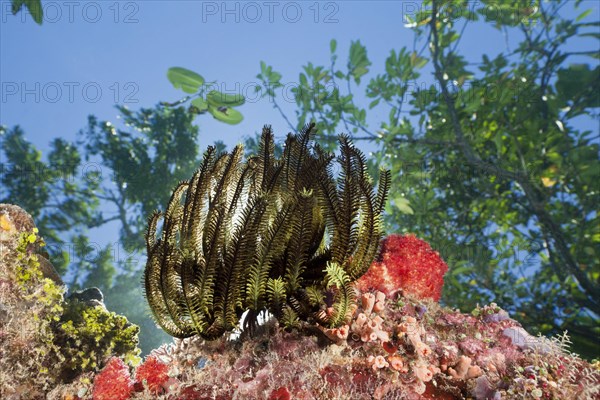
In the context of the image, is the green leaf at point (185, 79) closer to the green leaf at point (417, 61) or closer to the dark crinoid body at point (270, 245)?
the dark crinoid body at point (270, 245)

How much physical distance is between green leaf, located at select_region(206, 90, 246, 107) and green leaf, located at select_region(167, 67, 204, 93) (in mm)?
113

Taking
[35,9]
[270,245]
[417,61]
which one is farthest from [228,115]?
[417,61]

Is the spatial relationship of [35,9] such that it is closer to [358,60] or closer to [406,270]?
[406,270]

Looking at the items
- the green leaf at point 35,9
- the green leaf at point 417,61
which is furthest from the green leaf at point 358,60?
the green leaf at point 35,9

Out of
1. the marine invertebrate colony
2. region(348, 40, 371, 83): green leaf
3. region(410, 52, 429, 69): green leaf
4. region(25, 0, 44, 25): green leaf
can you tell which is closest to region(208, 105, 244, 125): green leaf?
region(25, 0, 44, 25): green leaf

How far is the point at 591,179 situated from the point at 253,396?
6475 millimetres

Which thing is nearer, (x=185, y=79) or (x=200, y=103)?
(x=185, y=79)

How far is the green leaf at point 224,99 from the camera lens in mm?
3090

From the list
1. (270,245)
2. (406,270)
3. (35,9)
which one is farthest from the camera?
(406,270)

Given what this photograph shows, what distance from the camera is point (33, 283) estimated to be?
3828 mm

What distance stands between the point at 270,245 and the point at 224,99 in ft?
4.02

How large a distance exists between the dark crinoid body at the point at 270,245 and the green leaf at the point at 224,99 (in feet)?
1.14

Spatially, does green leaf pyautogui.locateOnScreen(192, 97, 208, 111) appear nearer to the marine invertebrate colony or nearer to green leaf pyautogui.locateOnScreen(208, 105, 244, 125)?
green leaf pyautogui.locateOnScreen(208, 105, 244, 125)

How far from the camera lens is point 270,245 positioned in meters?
2.59
